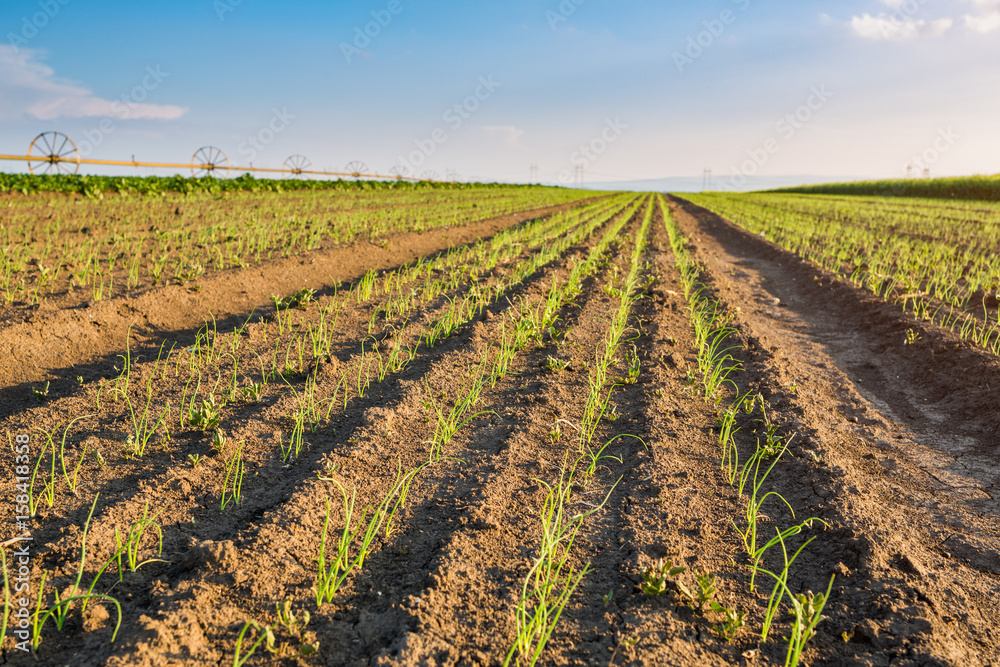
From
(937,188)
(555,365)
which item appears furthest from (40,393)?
(937,188)

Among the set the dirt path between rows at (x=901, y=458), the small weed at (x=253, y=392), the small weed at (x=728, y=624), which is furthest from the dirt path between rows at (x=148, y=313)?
the dirt path between rows at (x=901, y=458)

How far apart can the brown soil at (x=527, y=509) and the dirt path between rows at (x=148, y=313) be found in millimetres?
31

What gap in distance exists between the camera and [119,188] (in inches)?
519

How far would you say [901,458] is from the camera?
3.11 m

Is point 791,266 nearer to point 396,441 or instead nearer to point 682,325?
point 682,325

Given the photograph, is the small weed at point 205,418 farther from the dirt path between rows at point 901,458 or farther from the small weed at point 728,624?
the dirt path between rows at point 901,458

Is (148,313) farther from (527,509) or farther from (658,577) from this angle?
(658,577)

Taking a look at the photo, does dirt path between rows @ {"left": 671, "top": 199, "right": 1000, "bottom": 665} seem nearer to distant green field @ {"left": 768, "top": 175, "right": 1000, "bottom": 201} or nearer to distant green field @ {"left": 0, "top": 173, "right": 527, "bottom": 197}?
distant green field @ {"left": 0, "top": 173, "right": 527, "bottom": 197}

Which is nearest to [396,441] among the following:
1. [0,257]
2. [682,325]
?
[682,325]

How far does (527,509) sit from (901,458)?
7.55 ft

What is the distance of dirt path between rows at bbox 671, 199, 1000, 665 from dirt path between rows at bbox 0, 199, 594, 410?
14.7 feet

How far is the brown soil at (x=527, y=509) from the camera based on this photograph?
171cm

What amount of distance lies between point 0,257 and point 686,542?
7257 mm

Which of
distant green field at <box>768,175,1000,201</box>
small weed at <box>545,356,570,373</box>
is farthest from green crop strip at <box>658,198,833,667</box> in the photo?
distant green field at <box>768,175,1000,201</box>
